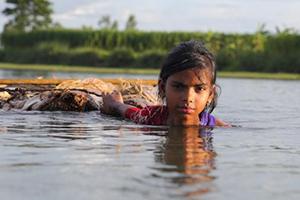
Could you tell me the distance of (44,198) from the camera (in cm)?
315

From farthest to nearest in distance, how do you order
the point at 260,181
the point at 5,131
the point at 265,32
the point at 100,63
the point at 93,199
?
the point at 100,63, the point at 265,32, the point at 5,131, the point at 260,181, the point at 93,199

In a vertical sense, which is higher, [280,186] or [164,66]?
[164,66]

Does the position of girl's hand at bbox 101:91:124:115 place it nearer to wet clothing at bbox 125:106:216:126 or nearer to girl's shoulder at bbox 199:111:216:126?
wet clothing at bbox 125:106:216:126

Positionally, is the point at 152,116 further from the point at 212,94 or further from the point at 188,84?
the point at 188,84

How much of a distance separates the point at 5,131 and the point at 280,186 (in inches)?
110

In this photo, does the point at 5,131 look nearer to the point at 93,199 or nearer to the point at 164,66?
the point at 164,66

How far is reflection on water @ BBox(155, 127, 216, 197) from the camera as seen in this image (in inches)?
137

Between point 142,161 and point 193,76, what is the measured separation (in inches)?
70.4

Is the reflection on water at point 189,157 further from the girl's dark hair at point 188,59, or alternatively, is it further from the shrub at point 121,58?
the shrub at point 121,58

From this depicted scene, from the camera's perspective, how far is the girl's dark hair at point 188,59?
19.4ft

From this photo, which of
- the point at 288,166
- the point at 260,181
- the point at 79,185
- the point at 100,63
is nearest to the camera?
the point at 79,185

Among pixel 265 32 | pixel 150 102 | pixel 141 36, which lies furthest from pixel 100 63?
pixel 150 102

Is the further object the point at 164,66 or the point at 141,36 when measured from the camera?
the point at 141,36

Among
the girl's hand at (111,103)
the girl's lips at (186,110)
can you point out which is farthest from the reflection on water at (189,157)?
the girl's hand at (111,103)
